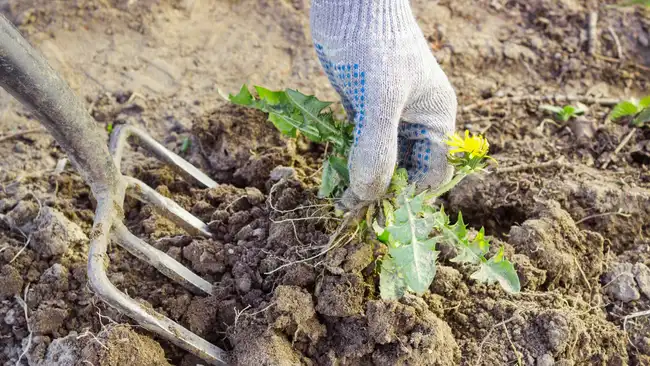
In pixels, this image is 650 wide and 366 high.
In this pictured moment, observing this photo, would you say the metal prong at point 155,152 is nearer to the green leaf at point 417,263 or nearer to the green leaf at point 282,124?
the green leaf at point 282,124

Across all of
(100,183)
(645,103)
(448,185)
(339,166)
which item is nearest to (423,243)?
(448,185)

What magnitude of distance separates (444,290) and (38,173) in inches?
72.6

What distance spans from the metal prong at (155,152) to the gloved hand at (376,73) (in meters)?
0.80

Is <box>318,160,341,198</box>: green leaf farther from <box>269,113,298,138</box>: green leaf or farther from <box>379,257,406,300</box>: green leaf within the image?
<box>379,257,406,300</box>: green leaf

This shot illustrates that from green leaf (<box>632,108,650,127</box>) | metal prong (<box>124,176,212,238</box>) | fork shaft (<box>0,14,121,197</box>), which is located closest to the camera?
fork shaft (<box>0,14,121,197</box>)

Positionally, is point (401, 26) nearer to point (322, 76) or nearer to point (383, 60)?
point (383, 60)

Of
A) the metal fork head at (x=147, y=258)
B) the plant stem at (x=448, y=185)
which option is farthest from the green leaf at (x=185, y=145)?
the plant stem at (x=448, y=185)

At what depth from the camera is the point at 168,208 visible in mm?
2449

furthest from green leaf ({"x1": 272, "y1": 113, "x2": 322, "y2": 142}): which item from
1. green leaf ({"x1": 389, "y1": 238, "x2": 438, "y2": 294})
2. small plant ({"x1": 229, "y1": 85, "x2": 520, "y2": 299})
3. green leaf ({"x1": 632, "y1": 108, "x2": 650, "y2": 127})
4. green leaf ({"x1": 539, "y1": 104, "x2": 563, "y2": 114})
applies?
green leaf ({"x1": 632, "y1": 108, "x2": 650, "y2": 127})

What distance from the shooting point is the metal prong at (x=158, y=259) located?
2.22 metres

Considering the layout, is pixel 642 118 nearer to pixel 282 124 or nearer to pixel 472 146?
pixel 472 146

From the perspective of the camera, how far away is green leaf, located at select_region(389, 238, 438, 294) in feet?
6.40

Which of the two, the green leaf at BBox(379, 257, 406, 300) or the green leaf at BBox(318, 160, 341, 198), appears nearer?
the green leaf at BBox(379, 257, 406, 300)

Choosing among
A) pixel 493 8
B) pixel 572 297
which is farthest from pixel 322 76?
pixel 572 297
